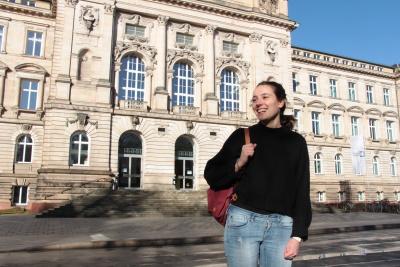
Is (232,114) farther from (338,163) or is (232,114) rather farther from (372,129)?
(372,129)

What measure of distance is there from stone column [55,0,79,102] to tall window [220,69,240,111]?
13.9 meters

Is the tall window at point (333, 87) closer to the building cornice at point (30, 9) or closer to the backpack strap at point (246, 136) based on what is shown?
the building cornice at point (30, 9)

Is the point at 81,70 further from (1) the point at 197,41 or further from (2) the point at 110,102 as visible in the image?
(1) the point at 197,41

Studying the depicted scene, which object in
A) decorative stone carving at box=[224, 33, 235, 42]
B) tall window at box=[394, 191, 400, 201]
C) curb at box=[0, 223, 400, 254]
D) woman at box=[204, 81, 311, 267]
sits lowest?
curb at box=[0, 223, 400, 254]

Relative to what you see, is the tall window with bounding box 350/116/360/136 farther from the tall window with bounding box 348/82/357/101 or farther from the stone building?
the stone building

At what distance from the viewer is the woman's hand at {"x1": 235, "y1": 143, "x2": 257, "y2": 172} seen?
301 centimetres

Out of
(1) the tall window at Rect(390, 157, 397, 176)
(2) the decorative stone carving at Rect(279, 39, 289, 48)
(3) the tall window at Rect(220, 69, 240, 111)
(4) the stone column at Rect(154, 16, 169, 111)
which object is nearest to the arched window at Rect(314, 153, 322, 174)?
(1) the tall window at Rect(390, 157, 397, 176)

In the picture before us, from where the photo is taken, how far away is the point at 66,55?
30609 millimetres

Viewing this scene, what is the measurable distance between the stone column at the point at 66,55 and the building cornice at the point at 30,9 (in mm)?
4645

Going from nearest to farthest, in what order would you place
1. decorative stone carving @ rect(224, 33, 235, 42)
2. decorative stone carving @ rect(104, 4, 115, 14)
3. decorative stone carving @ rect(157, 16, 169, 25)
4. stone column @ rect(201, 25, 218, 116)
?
decorative stone carving @ rect(104, 4, 115, 14) → decorative stone carving @ rect(157, 16, 169, 25) → stone column @ rect(201, 25, 218, 116) → decorative stone carving @ rect(224, 33, 235, 42)

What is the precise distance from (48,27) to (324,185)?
32.9 m

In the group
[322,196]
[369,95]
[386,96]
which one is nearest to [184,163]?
[322,196]

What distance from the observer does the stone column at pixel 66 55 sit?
29.7 metres

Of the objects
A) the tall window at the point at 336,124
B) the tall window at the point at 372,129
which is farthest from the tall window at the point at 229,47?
the tall window at the point at 372,129
